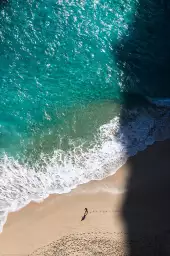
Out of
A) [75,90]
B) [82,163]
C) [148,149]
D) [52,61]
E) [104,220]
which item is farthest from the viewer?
[52,61]

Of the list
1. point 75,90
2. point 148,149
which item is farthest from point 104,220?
point 75,90

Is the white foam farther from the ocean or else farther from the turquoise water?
the turquoise water

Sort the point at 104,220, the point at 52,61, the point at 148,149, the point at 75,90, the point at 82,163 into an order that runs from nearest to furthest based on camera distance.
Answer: the point at 104,220
the point at 148,149
the point at 82,163
the point at 75,90
the point at 52,61

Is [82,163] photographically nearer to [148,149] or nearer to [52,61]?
[148,149]

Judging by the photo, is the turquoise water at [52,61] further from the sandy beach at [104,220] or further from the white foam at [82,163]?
the sandy beach at [104,220]

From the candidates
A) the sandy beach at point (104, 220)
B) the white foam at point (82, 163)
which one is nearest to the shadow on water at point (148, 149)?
the sandy beach at point (104, 220)


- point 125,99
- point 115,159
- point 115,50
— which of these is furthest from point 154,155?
point 115,50

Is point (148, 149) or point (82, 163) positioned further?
point (82, 163)
